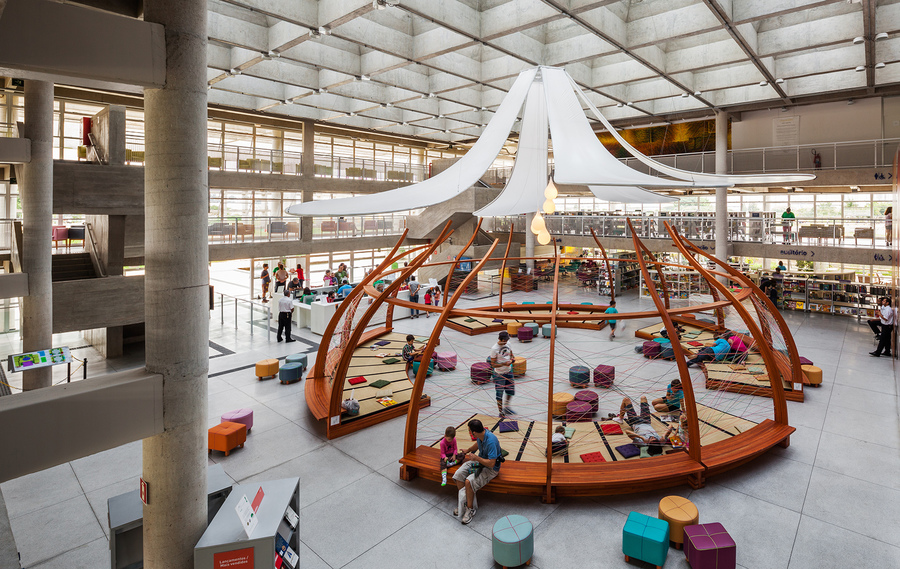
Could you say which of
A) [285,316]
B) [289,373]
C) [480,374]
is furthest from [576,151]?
[285,316]

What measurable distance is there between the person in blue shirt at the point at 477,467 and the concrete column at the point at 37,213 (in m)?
8.96

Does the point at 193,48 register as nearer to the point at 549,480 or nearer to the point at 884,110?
the point at 549,480

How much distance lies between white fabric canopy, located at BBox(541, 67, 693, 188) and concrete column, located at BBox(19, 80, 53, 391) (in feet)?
31.6

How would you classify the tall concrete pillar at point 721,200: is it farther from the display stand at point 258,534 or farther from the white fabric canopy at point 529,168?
the display stand at point 258,534

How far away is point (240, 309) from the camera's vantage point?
1600cm

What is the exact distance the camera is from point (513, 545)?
4770mm

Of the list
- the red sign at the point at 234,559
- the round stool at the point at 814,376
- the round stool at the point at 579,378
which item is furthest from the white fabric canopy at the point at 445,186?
the round stool at the point at 814,376

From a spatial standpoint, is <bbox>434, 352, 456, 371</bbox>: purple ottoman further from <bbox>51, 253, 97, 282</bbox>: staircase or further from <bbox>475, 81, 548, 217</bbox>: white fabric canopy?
<bbox>51, 253, 97, 282</bbox>: staircase

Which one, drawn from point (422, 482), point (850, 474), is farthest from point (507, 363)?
point (850, 474)

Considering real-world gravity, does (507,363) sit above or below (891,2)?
below

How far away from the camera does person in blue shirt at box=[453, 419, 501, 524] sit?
582 centimetres

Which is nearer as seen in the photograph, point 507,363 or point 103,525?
point 103,525

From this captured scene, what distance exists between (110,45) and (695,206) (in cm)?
2944

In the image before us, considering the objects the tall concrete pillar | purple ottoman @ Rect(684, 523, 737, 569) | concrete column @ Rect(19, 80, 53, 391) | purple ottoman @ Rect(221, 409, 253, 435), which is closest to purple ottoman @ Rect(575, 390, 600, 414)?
purple ottoman @ Rect(684, 523, 737, 569)
